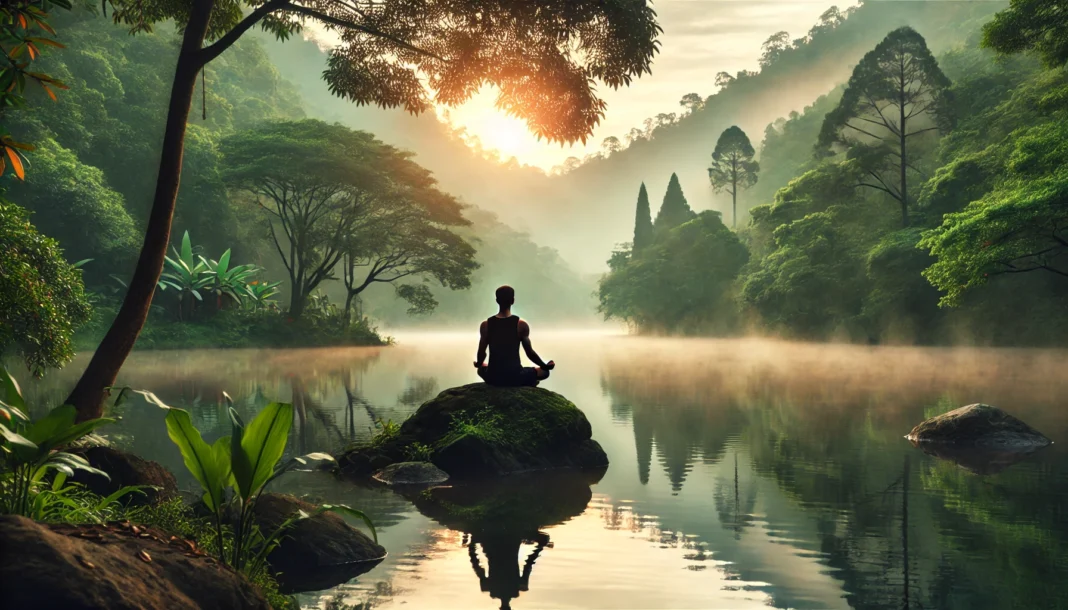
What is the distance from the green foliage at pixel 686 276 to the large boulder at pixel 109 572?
65.2 m

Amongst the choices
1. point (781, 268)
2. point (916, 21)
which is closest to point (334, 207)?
point (781, 268)

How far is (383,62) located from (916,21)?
132m

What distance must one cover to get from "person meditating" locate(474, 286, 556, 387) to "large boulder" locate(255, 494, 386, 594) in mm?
5115

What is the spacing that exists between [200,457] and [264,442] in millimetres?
391

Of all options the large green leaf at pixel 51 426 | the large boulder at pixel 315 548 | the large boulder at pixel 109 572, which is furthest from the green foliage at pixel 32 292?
Answer: the large boulder at pixel 109 572

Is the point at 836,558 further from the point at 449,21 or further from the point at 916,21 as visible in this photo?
the point at 916,21

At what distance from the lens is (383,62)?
44.9ft

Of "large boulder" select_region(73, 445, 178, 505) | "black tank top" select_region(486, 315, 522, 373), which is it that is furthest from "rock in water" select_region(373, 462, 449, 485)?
"large boulder" select_region(73, 445, 178, 505)

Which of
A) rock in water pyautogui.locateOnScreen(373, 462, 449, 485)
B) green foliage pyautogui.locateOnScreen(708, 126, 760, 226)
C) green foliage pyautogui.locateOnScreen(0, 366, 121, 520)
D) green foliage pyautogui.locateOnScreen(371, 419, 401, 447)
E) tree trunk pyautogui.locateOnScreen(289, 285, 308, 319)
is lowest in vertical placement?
rock in water pyautogui.locateOnScreen(373, 462, 449, 485)

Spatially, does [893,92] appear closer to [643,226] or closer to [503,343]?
[643,226]

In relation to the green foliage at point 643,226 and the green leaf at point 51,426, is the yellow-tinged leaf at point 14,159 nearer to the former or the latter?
the green leaf at point 51,426

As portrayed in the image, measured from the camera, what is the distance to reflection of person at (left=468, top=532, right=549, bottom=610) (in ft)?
19.0

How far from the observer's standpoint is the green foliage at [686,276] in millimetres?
68875

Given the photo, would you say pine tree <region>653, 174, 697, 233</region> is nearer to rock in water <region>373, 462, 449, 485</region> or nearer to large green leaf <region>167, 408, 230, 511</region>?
rock in water <region>373, 462, 449, 485</region>
